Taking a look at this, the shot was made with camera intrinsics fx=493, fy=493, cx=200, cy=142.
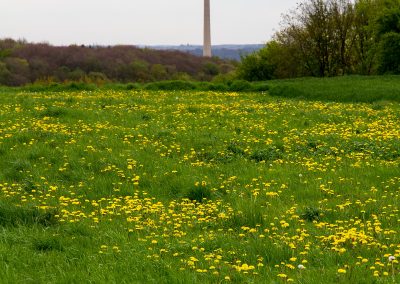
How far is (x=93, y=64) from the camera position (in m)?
91.2

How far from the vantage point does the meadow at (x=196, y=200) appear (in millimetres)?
5570

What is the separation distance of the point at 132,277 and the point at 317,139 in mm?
9269

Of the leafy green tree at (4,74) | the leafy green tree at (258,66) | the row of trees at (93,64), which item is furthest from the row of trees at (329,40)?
the leafy green tree at (4,74)

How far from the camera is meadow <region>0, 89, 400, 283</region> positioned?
5.57m

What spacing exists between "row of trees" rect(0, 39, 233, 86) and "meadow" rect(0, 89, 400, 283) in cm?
6740

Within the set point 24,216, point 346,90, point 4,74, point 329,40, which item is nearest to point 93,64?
point 4,74

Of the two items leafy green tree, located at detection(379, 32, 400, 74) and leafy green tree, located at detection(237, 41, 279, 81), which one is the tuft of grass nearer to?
leafy green tree, located at detection(379, 32, 400, 74)

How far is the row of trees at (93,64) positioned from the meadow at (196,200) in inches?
2654

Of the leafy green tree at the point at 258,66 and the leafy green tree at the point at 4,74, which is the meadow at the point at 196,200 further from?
the leafy green tree at the point at 4,74

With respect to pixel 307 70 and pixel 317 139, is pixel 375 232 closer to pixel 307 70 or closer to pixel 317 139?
pixel 317 139

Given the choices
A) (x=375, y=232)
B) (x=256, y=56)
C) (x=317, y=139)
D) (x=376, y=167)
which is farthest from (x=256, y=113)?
(x=256, y=56)

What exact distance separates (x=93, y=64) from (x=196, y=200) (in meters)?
86.2

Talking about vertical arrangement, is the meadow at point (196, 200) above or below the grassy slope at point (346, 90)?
below

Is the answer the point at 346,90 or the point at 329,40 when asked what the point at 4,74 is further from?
the point at 346,90
